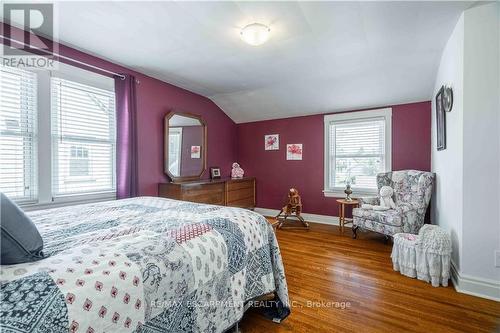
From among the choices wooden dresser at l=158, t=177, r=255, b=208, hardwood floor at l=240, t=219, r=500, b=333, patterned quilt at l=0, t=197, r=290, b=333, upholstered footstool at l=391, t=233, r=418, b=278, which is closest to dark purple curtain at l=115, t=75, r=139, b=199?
wooden dresser at l=158, t=177, r=255, b=208

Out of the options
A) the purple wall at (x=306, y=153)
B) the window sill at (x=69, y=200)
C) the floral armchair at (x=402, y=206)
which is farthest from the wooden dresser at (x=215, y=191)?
the floral armchair at (x=402, y=206)

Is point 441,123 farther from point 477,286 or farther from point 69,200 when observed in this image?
point 69,200

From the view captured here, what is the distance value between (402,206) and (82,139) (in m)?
4.17

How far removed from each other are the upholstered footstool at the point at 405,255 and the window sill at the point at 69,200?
3.34 meters

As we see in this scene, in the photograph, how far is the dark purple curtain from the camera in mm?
2945

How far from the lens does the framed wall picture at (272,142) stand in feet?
16.1

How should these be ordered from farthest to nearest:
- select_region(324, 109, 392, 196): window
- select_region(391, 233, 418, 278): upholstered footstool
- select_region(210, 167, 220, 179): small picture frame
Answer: select_region(210, 167, 220, 179): small picture frame, select_region(324, 109, 392, 196): window, select_region(391, 233, 418, 278): upholstered footstool

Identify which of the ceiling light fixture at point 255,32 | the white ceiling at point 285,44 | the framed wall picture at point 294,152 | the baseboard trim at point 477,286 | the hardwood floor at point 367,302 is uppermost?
the white ceiling at point 285,44

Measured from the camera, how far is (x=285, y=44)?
2.49m

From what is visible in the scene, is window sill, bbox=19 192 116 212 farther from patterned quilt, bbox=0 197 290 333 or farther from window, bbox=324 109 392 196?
window, bbox=324 109 392 196

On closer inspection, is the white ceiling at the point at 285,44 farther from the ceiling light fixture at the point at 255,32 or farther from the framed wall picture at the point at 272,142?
the framed wall picture at the point at 272,142

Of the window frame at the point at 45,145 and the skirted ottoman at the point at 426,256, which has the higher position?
the window frame at the point at 45,145

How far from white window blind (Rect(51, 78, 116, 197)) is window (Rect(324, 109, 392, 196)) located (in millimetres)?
3503

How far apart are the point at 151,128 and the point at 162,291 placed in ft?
9.30
